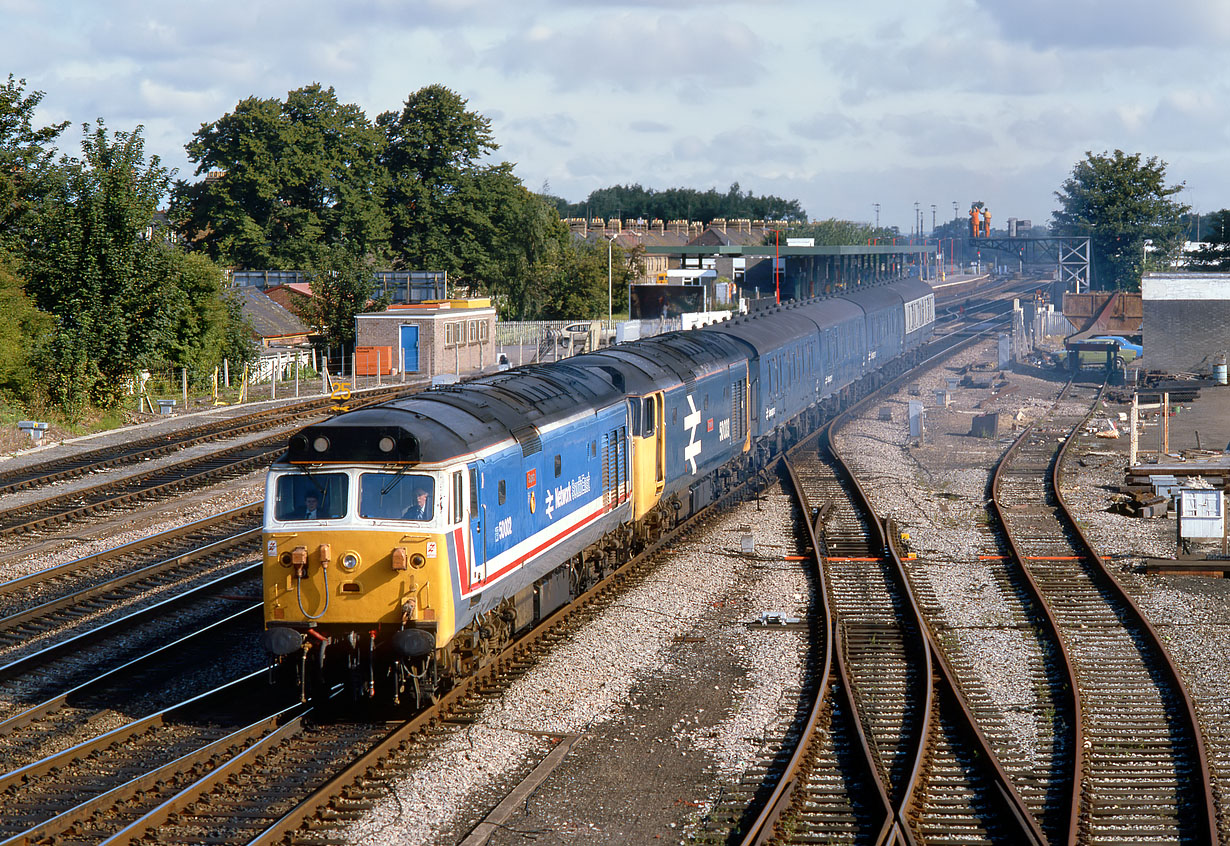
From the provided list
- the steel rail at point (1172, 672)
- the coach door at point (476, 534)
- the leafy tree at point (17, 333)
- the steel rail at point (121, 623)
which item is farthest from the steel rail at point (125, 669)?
the leafy tree at point (17, 333)

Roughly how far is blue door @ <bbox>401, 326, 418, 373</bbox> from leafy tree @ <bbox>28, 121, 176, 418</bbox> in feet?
53.2

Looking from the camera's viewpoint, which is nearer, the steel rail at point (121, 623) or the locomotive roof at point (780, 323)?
the steel rail at point (121, 623)

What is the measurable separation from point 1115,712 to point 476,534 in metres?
7.22

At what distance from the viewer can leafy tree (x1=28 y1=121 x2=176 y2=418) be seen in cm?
3525

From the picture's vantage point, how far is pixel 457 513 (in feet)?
42.2

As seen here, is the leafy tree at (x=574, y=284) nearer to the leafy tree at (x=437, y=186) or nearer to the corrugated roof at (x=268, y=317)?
the leafy tree at (x=437, y=186)

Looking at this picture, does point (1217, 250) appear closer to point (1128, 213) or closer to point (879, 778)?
point (1128, 213)

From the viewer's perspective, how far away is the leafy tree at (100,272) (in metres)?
35.2

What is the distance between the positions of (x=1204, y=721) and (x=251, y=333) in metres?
42.7

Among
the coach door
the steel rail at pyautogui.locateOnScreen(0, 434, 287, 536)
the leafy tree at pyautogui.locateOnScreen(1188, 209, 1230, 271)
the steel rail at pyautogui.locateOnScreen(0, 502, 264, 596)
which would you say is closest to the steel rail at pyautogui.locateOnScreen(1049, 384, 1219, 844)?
the coach door

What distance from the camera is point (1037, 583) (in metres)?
19.8

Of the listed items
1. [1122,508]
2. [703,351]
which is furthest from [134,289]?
[1122,508]

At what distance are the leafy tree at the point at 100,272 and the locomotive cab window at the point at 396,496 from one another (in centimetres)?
Answer: 2604

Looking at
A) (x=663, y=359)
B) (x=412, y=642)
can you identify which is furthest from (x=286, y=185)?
(x=412, y=642)
